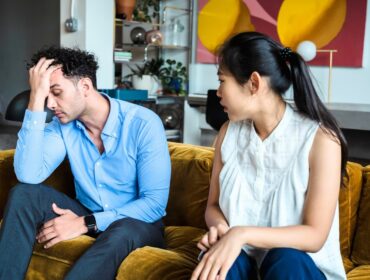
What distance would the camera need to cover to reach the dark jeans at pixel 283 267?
1.14m

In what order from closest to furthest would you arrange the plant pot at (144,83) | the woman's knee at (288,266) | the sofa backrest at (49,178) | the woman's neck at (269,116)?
the woman's knee at (288,266) → the woman's neck at (269,116) → the sofa backrest at (49,178) → the plant pot at (144,83)

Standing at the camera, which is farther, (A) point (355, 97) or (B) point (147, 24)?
(B) point (147, 24)

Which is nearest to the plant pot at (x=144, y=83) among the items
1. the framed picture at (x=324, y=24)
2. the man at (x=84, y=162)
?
the framed picture at (x=324, y=24)

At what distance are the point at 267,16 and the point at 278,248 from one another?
154 inches

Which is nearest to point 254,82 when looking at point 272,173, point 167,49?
point 272,173

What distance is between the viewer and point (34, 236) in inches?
64.8

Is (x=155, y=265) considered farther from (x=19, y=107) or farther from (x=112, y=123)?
(x=19, y=107)

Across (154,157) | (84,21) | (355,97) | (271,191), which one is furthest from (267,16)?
(271,191)

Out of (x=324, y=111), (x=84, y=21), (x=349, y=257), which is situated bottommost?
(x=349, y=257)

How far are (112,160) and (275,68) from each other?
78 centimetres

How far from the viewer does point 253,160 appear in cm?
143

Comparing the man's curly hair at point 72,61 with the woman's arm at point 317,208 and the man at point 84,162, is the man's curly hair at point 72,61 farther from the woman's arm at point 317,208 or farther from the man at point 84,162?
the woman's arm at point 317,208

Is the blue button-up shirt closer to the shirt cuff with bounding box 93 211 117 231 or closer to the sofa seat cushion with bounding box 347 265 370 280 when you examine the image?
the shirt cuff with bounding box 93 211 117 231

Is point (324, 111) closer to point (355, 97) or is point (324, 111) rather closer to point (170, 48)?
point (355, 97)
